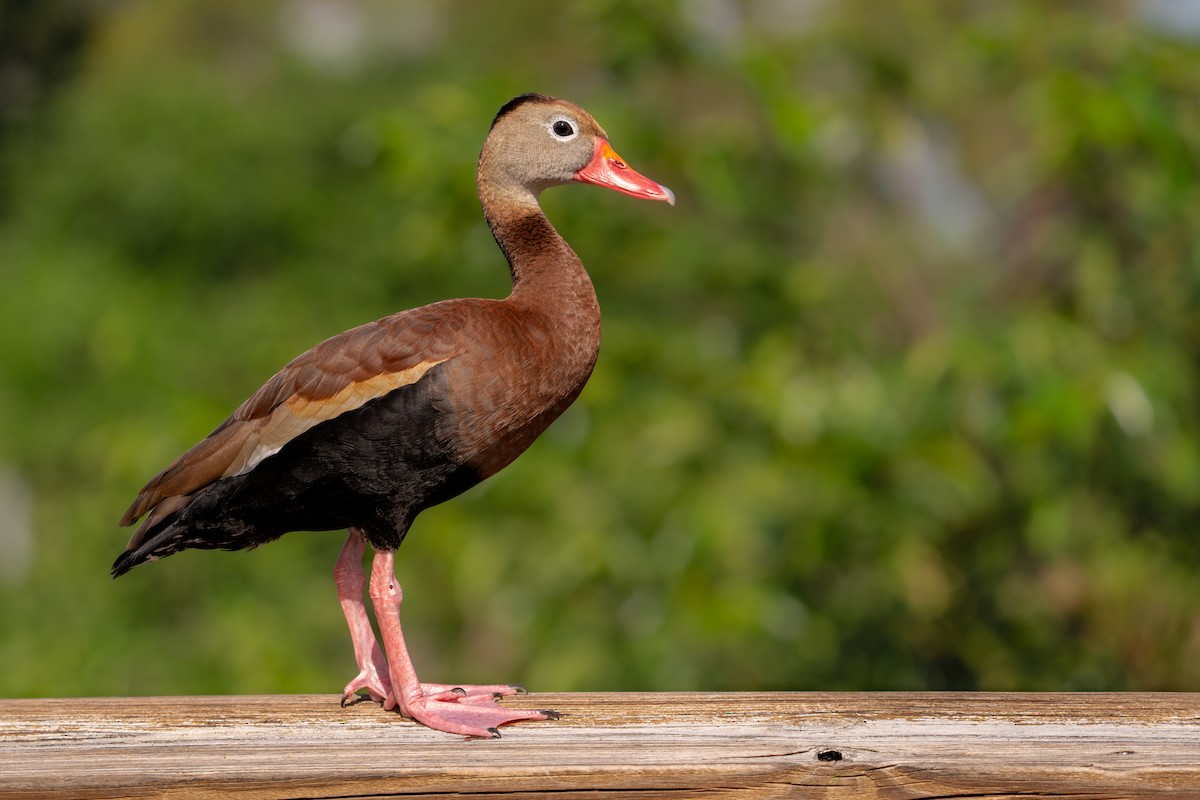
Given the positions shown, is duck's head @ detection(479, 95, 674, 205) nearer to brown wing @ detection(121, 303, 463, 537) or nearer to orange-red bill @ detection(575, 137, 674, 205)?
orange-red bill @ detection(575, 137, 674, 205)

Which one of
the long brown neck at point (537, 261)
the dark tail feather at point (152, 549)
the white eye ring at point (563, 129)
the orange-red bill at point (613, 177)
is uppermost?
the white eye ring at point (563, 129)

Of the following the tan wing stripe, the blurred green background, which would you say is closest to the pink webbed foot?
the tan wing stripe

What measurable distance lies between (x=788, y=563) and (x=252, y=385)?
11.2 ft

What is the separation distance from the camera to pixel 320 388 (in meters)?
2.29

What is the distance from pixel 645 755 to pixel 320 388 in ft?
2.67

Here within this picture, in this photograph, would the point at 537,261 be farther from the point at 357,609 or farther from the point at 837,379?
the point at 837,379

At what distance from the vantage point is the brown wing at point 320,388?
227 cm

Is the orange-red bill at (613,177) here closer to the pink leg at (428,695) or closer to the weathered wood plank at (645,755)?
the pink leg at (428,695)

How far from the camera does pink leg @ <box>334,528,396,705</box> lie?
257cm

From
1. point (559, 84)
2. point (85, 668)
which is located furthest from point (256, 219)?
point (559, 84)

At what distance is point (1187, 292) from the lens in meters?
5.01

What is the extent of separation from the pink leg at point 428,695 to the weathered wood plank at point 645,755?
0.04 metres

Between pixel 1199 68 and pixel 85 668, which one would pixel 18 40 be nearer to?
pixel 85 668

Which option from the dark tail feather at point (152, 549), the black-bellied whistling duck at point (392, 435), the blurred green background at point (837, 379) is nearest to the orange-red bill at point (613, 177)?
the black-bellied whistling duck at point (392, 435)
